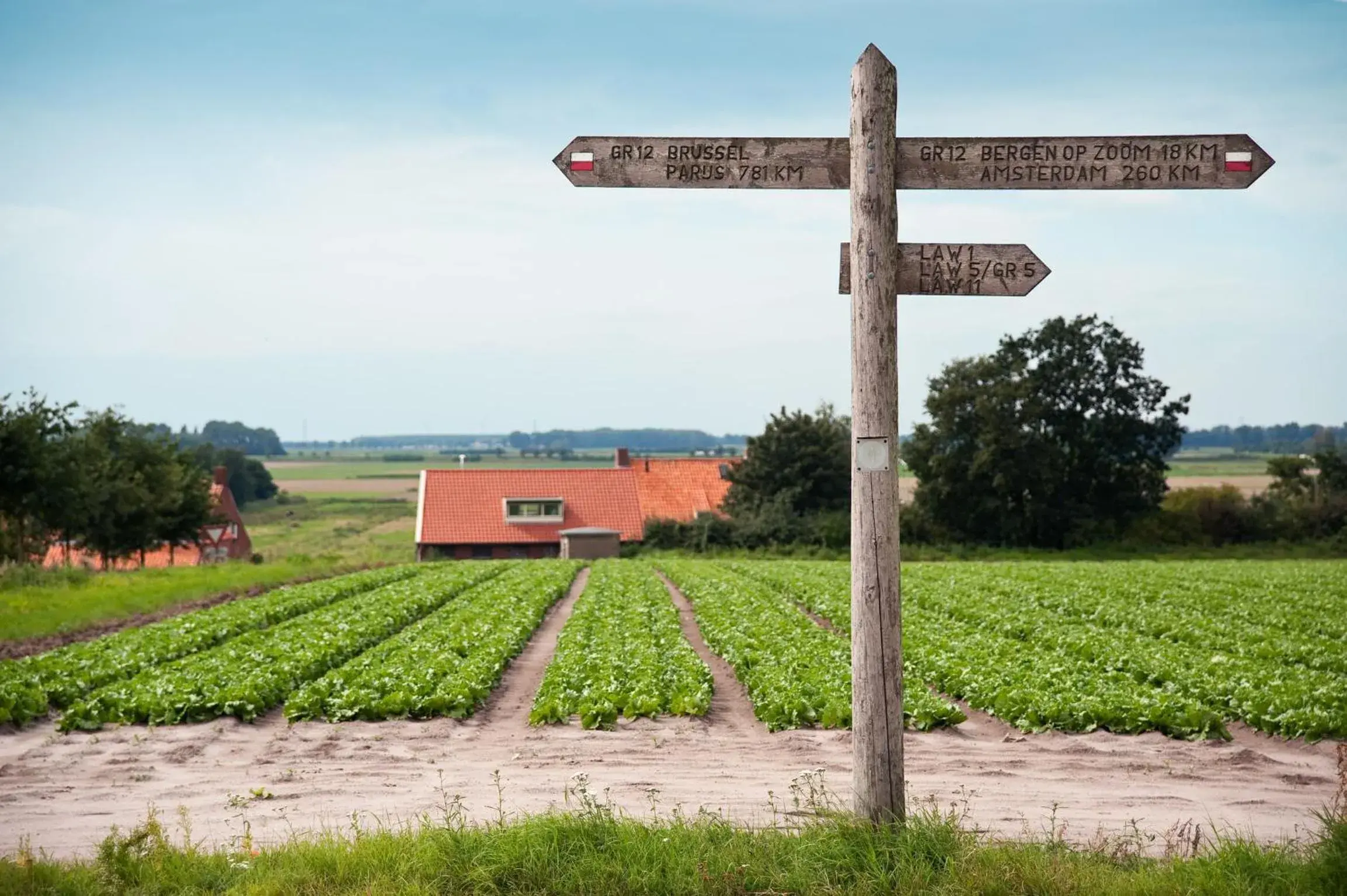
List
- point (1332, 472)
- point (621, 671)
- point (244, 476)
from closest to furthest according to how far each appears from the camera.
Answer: point (621, 671), point (1332, 472), point (244, 476)

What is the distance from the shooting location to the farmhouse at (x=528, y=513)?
59594 mm

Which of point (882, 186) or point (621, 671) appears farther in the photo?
point (621, 671)

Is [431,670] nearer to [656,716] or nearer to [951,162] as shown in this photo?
[656,716]

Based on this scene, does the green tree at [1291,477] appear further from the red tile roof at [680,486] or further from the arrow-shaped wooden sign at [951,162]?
the arrow-shaped wooden sign at [951,162]

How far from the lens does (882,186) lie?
7125mm

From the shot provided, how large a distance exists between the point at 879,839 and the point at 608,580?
2804 centimetres

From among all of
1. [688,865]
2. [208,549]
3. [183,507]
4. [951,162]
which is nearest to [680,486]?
[208,549]

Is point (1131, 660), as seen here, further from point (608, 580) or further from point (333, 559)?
point (333, 559)

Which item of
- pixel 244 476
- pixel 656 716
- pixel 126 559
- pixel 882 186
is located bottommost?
pixel 126 559

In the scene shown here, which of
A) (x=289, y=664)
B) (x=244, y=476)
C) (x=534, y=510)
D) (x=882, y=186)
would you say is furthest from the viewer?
(x=244, y=476)

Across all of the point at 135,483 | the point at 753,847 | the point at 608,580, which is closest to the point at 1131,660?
the point at 753,847

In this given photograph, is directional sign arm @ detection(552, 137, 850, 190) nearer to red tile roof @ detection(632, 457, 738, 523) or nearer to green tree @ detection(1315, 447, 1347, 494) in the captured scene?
red tile roof @ detection(632, 457, 738, 523)

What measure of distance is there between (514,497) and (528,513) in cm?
117

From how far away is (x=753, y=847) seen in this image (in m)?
6.93
